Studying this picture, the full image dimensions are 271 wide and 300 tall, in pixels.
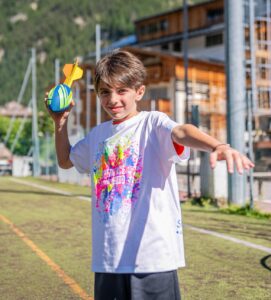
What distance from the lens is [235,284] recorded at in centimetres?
611

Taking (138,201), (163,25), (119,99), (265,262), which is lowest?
(265,262)

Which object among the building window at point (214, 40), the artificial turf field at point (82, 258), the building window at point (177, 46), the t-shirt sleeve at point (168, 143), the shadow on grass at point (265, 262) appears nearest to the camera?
the t-shirt sleeve at point (168, 143)

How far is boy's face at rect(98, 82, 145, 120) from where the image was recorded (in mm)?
2865

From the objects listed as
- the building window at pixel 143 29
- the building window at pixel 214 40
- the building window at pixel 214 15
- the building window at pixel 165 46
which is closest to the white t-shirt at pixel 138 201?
the building window at pixel 214 40

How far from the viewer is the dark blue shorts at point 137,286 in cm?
278

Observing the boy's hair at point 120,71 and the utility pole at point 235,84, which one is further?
the utility pole at point 235,84

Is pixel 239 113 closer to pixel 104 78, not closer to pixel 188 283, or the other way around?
pixel 188 283

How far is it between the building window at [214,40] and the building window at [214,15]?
145cm

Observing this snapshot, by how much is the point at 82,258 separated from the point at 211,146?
17.7 feet

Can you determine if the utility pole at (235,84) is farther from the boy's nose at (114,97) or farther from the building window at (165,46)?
the building window at (165,46)

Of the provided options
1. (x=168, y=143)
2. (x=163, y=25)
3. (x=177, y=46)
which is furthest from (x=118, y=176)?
(x=163, y=25)

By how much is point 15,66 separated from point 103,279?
17040cm

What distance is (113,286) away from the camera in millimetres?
2861

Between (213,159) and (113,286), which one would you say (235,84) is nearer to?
(113,286)
